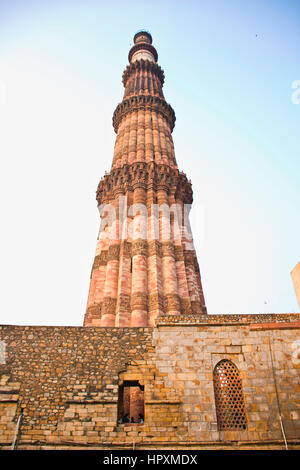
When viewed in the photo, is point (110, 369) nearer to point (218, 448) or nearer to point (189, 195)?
point (218, 448)

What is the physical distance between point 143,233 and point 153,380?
8854 mm

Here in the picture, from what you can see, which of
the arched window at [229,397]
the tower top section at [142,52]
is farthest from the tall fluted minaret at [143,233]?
the tower top section at [142,52]

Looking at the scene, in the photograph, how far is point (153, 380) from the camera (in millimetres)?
8078

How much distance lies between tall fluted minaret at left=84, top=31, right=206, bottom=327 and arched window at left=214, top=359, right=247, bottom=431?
5.37 metres

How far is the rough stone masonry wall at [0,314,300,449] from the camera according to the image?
7.47 m

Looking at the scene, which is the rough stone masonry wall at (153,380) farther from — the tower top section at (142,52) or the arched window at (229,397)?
the tower top section at (142,52)

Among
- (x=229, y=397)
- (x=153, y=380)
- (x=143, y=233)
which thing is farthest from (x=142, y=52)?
(x=229, y=397)

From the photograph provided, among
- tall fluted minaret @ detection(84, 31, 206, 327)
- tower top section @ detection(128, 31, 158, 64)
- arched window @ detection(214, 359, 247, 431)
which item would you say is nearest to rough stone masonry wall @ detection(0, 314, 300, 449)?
arched window @ detection(214, 359, 247, 431)

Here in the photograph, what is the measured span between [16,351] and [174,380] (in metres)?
3.74

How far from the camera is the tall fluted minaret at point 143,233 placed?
1439 centimetres

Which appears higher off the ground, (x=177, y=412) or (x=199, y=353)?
(x=199, y=353)

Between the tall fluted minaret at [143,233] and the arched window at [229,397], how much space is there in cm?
537

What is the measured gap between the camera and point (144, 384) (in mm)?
8008

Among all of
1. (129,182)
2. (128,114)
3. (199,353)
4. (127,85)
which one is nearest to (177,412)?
(199,353)
